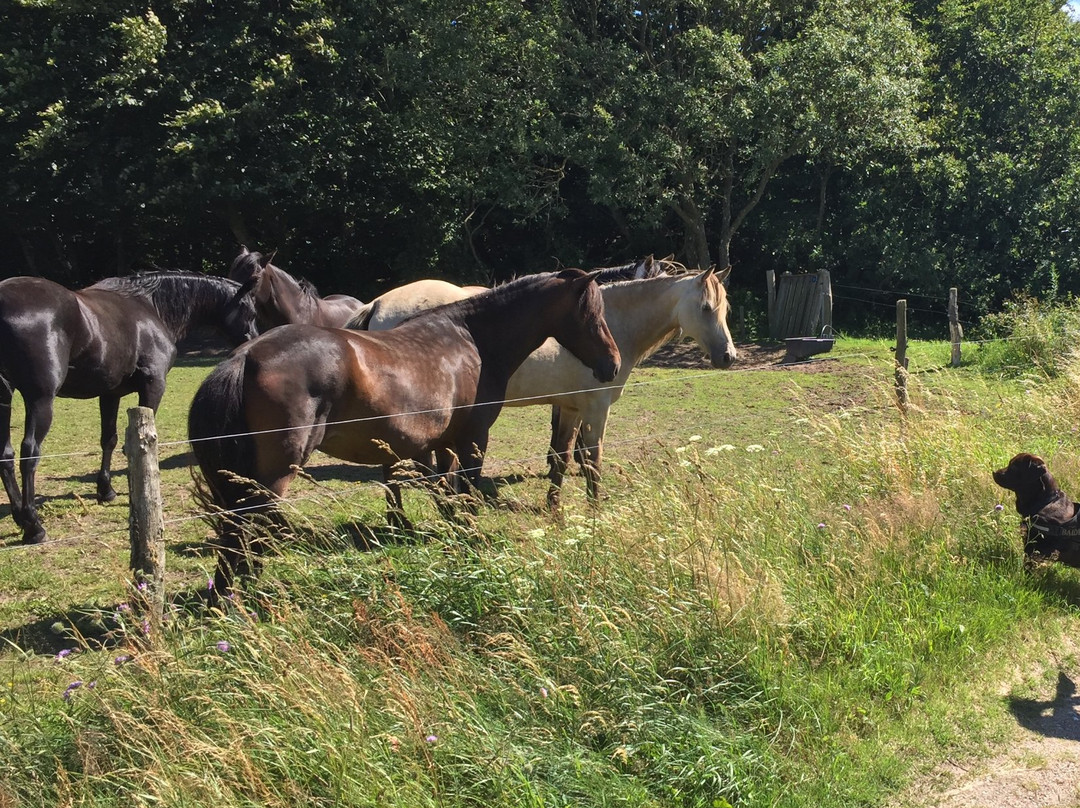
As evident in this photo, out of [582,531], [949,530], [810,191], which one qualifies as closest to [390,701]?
[582,531]

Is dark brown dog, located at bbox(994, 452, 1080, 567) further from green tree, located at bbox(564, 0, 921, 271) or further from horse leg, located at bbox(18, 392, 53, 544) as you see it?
green tree, located at bbox(564, 0, 921, 271)

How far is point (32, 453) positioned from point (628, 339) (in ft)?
16.5

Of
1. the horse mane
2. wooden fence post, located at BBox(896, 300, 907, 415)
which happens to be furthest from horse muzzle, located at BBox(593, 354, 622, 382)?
the horse mane

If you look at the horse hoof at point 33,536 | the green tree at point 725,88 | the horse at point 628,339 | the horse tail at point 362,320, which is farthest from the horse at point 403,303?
the green tree at point 725,88

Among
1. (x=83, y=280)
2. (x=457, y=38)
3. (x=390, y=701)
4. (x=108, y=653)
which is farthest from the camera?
(x=83, y=280)

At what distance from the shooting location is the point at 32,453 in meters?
6.92

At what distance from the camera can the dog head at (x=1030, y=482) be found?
5152 mm

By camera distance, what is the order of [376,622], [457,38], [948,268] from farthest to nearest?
[948,268], [457,38], [376,622]

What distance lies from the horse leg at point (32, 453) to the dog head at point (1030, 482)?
6.43 meters

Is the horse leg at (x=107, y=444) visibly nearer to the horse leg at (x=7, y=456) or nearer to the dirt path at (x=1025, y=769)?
the horse leg at (x=7, y=456)

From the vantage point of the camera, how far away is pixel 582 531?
4.53 m

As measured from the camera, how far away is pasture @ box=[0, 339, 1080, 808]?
311 cm

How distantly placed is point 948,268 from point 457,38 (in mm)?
12680

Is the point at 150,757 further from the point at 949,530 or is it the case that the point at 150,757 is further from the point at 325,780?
the point at 949,530
